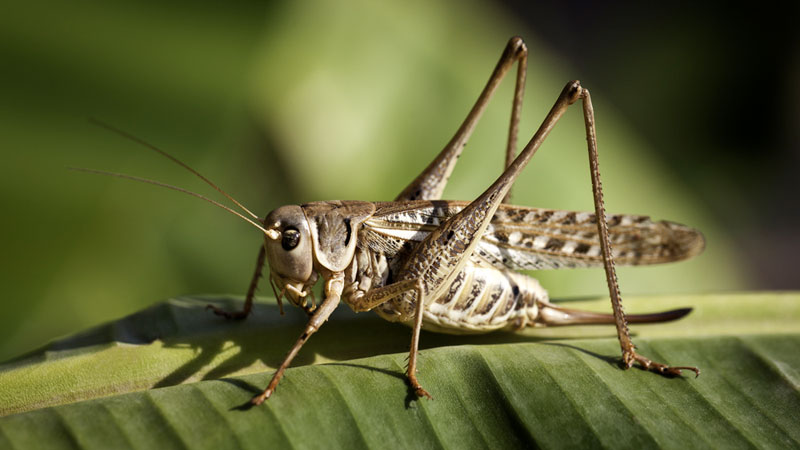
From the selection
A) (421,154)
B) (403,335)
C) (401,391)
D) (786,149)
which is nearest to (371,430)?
(401,391)

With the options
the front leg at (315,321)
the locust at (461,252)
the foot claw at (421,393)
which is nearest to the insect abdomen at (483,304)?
the locust at (461,252)

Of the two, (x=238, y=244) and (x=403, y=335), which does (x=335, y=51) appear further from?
(x=403, y=335)

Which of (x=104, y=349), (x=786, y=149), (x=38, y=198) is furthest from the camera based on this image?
(x=786, y=149)

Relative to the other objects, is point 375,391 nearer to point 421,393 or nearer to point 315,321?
point 421,393

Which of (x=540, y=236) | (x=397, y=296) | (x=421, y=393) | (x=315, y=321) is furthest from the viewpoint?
(x=540, y=236)

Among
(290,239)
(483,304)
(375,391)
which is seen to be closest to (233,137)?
(290,239)

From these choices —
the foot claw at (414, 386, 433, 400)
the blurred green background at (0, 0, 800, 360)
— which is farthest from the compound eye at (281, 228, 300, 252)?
the blurred green background at (0, 0, 800, 360)
